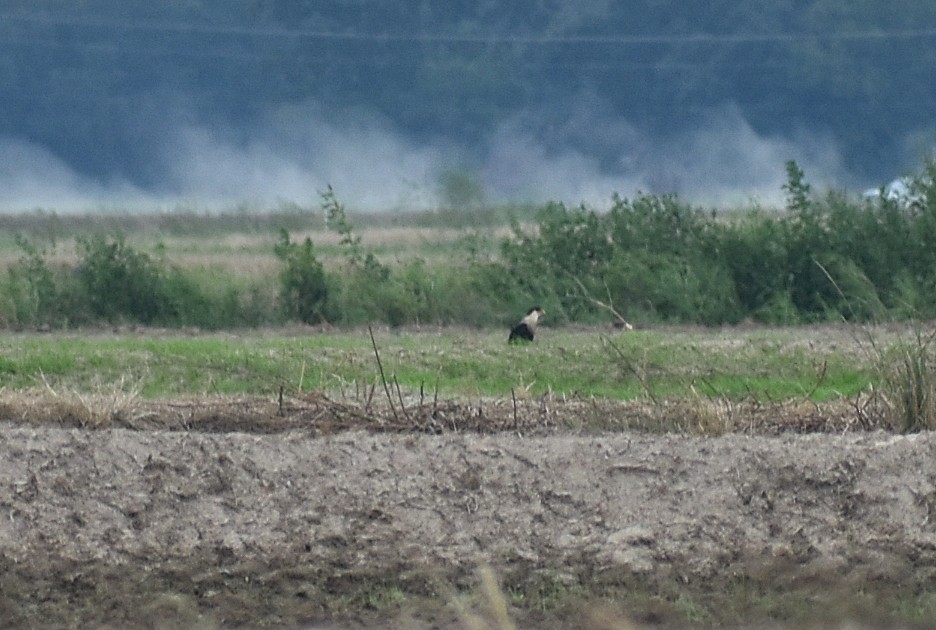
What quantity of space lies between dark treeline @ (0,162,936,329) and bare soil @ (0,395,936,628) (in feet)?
Answer: 33.5

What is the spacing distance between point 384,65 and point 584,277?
2919 cm

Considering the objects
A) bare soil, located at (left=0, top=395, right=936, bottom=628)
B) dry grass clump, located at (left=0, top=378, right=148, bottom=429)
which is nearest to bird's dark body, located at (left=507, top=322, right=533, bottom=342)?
dry grass clump, located at (left=0, top=378, right=148, bottom=429)

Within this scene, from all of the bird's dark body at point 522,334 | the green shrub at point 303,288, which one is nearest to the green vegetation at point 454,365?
the bird's dark body at point 522,334

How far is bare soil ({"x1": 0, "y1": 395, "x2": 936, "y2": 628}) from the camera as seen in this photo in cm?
846

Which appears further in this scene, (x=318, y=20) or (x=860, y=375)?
(x=318, y=20)

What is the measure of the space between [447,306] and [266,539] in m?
11.5

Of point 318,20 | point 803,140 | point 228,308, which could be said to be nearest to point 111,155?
point 318,20

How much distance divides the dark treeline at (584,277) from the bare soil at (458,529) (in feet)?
33.5

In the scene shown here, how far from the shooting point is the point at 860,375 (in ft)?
45.6

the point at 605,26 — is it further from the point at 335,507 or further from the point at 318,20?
the point at 335,507

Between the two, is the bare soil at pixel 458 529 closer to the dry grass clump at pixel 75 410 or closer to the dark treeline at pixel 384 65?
the dry grass clump at pixel 75 410

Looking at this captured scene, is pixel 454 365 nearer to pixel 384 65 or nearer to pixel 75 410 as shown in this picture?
pixel 75 410

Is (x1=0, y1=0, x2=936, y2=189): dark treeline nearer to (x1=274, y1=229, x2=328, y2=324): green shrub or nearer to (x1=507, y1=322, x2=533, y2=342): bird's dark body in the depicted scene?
(x1=274, y1=229, x2=328, y2=324): green shrub

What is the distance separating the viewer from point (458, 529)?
8891 mm
